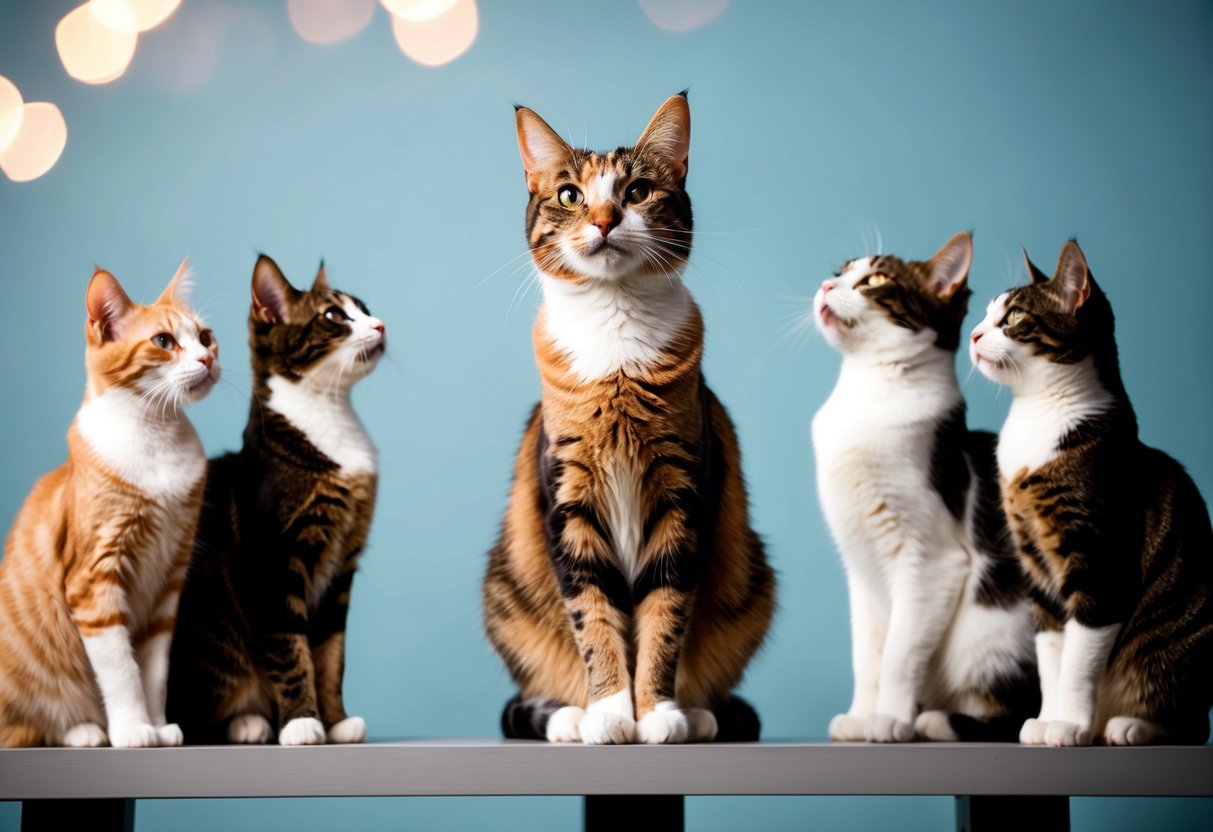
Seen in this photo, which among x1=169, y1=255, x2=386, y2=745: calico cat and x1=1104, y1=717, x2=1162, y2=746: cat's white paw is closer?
x1=1104, y1=717, x2=1162, y2=746: cat's white paw

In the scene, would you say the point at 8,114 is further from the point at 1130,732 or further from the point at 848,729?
the point at 1130,732

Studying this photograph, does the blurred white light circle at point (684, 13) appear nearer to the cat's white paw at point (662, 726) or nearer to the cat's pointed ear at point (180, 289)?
the cat's pointed ear at point (180, 289)

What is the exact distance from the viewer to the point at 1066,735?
124 cm

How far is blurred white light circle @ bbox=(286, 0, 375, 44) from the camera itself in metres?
2.24

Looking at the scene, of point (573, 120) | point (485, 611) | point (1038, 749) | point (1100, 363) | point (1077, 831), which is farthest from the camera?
point (573, 120)

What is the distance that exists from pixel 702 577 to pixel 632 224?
444 mm

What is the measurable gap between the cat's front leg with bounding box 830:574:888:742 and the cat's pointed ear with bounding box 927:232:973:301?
40 cm

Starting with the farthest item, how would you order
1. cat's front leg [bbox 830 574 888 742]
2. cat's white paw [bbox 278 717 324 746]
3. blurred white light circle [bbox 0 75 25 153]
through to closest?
1. blurred white light circle [bbox 0 75 25 153]
2. cat's front leg [bbox 830 574 888 742]
3. cat's white paw [bbox 278 717 324 746]

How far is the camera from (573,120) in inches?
84.4

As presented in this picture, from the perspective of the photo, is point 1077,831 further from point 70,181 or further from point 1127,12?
point 70,181

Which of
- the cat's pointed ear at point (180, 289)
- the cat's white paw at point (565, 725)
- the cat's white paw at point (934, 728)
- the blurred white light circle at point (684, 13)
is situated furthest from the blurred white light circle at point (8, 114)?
the cat's white paw at point (934, 728)

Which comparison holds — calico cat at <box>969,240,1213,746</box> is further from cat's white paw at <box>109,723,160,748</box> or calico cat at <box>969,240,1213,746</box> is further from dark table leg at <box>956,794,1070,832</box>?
cat's white paw at <box>109,723,160,748</box>

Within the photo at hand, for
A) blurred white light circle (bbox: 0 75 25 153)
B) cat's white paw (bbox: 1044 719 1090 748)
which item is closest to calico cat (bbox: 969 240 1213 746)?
cat's white paw (bbox: 1044 719 1090 748)

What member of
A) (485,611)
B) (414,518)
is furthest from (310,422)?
(414,518)
